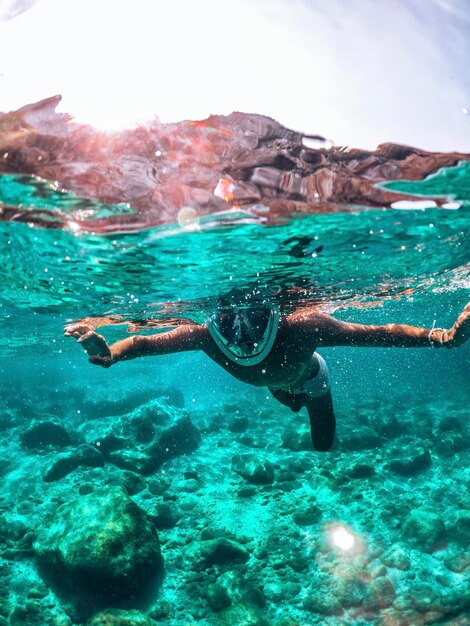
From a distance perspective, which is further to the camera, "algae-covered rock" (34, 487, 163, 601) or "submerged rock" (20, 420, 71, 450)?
"submerged rock" (20, 420, 71, 450)

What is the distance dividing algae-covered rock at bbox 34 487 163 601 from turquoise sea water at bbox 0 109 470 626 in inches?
1.6

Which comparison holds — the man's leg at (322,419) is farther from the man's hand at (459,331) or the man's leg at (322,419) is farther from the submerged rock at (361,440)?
the submerged rock at (361,440)

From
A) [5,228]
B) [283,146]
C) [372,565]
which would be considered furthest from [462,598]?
[5,228]

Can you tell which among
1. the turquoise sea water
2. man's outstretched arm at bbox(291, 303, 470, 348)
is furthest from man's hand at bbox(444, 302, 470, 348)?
the turquoise sea water

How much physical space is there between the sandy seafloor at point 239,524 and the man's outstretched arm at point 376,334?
5.81m

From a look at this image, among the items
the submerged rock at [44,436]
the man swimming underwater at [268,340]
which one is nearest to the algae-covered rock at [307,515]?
the man swimming underwater at [268,340]

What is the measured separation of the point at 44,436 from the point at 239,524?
12629 mm

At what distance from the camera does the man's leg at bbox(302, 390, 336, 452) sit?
8.49 meters

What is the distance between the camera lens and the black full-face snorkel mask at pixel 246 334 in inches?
253

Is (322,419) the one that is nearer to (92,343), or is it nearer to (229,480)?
(92,343)

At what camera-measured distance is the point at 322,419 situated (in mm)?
8781

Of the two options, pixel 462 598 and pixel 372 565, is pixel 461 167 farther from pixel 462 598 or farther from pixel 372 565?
pixel 372 565

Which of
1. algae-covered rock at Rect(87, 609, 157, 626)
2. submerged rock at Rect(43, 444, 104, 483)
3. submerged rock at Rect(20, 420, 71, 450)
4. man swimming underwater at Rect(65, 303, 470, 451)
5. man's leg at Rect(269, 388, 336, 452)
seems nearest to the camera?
man swimming underwater at Rect(65, 303, 470, 451)

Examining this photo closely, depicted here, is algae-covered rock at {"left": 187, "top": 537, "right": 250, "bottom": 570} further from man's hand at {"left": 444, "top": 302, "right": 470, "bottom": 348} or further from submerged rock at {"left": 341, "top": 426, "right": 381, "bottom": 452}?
submerged rock at {"left": 341, "top": 426, "right": 381, "bottom": 452}
